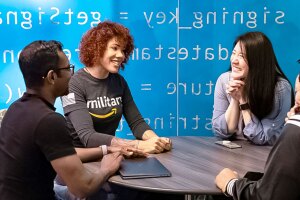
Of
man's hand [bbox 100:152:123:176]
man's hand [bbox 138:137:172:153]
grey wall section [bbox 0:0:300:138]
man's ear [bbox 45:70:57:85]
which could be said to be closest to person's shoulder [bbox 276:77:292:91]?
man's hand [bbox 138:137:172:153]

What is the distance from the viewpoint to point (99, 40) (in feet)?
9.73

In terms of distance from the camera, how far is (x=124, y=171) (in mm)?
2102

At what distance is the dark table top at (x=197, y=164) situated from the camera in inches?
75.7

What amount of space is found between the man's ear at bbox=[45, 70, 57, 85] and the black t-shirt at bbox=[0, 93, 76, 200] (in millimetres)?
102

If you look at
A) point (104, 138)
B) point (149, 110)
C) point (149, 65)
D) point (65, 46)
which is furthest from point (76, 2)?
point (104, 138)

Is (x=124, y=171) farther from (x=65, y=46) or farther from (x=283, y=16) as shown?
(x=283, y=16)

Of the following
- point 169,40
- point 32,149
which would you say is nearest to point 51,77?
point 32,149

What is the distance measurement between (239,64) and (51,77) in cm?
139

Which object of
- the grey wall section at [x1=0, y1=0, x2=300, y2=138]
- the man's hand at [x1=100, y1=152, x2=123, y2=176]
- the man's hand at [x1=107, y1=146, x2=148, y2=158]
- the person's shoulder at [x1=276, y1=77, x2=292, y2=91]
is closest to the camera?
the man's hand at [x1=100, y1=152, x2=123, y2=176]

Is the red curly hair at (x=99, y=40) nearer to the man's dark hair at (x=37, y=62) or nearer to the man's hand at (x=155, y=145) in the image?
the man's hand at (x=155, y=145)

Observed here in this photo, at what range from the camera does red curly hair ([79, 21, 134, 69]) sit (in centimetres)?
294

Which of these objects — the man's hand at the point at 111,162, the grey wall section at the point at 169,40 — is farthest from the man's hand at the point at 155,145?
the grey wall section at the point at 169,40

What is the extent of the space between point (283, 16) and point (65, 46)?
1.83 m

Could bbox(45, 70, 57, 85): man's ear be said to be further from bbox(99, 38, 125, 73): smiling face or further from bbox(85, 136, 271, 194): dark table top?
bbox(99, 38, 125, 73): smiling face
